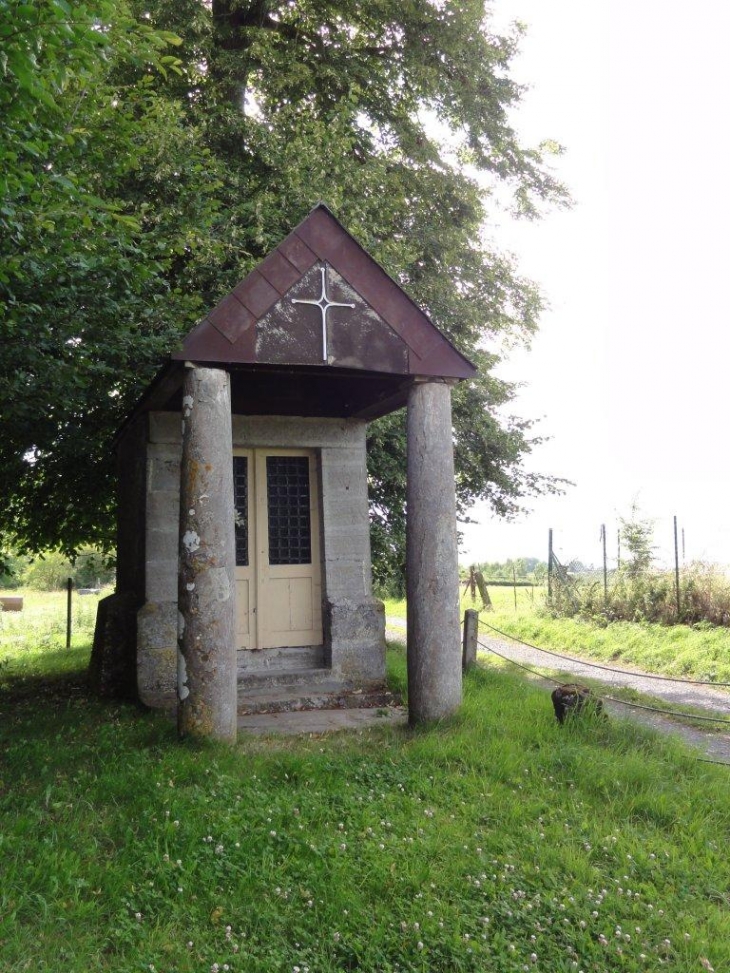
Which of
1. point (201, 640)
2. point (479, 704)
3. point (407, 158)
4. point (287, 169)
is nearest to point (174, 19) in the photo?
point (287, 169)

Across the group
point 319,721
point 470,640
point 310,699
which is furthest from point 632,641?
point 319,721

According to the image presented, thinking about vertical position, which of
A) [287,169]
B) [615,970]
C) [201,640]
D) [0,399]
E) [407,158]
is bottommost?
[615,970]

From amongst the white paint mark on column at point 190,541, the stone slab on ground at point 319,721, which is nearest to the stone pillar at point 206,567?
the white paint mark on column at point 190,541

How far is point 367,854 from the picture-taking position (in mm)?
4711

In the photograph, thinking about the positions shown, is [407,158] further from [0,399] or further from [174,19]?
[0,399]

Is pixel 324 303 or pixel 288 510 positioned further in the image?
pixel 288 510

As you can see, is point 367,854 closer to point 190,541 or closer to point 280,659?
point 190,541

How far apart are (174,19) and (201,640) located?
33.4ft

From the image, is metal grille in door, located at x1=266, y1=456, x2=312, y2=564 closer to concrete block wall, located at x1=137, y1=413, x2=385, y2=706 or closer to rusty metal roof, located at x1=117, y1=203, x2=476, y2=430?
concrete block wall, located at x1=137, y1=413, x2=385, y2=706

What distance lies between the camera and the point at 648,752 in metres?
6.58

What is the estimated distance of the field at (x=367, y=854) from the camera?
396 centimetres

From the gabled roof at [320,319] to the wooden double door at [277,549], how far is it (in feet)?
9.05

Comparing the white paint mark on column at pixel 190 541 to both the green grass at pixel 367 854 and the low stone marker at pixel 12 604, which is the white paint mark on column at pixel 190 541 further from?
the low stone marker at pixel 12 604

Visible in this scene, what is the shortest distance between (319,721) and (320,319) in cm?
388
